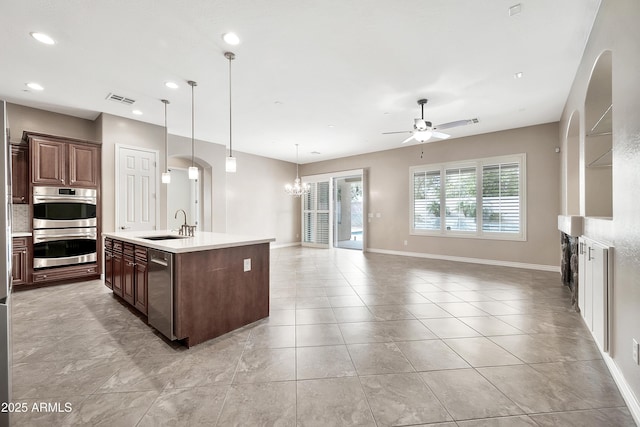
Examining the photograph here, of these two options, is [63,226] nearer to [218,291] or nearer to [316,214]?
[218,291]

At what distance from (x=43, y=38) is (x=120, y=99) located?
4.89 feet

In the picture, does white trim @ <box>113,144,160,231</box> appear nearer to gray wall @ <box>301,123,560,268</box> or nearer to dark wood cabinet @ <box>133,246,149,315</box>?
dark wood cabinet @ <box>133,246,149,315</box>

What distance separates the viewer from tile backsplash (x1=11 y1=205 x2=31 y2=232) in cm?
425

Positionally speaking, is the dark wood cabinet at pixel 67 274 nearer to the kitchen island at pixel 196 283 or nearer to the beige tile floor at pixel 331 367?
the beige tile floor at pixel 331 367

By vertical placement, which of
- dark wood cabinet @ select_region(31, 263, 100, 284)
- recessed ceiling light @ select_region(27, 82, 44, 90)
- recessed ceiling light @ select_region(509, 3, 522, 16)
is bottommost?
dark wood cabinet @ select_region(31, 263, 100, 284)

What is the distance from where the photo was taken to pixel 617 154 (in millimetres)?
1973

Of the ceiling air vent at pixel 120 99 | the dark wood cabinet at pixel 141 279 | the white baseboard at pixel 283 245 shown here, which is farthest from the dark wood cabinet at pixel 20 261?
the white baseboard at pixel 283 245

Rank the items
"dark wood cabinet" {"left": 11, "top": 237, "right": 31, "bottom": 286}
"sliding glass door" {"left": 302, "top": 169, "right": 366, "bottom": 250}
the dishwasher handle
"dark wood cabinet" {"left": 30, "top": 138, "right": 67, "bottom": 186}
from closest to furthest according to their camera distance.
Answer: the dishwasher handle, "dark wood cabinet" {"left": 11, "top": 237, "right": 31, "bottom": 286}, "dark wood cabinet" {"left": 30, "top": 138, "right": 67, "bottom": 186}, "sliding glass door" {"left": 302, "top": 169, "right": 366, "bottom": 250}

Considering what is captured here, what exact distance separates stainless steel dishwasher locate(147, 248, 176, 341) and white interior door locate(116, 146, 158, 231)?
9.64ft

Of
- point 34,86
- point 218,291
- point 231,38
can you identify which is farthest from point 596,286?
point 34,86

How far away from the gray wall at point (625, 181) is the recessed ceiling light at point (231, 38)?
3019 mm

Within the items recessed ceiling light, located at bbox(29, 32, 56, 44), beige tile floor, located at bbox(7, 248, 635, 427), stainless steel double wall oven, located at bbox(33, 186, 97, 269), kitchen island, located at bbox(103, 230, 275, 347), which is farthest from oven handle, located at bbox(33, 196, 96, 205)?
recessed ceiling light, located at bbox(29, 32, 56, 44)

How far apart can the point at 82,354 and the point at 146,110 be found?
12.9 ft

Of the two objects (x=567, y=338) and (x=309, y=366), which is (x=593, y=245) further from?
(x=309, y=366)
